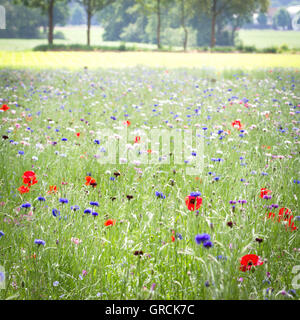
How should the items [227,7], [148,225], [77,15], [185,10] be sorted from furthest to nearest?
[77,15] → [185,10] → [227,7] → [148,225]

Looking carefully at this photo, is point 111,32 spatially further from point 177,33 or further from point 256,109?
point 256,109

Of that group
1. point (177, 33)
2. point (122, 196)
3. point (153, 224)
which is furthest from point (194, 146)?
point (177, 33)

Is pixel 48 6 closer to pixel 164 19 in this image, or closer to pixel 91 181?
pixel 164 19

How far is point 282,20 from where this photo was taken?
20.6 feet

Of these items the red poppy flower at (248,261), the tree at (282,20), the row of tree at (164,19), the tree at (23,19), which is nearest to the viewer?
the red poppy flower at (248,261)

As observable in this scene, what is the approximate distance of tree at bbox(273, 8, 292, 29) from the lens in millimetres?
5870

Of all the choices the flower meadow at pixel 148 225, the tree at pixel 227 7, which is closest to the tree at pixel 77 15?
the tree at pixel 227 7

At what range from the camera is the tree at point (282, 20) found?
5870mm

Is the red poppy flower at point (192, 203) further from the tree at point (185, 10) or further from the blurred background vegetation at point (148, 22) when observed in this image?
the tree at point (185, 10)

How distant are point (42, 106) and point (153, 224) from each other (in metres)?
4.38

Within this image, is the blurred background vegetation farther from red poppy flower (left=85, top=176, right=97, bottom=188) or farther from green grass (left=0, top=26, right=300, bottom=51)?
red poppy flower (left=85, top=176, right=97, bottom=188)

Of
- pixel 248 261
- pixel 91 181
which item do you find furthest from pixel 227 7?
pixel 248 261

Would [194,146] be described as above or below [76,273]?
above

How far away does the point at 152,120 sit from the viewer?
16.5 feet
